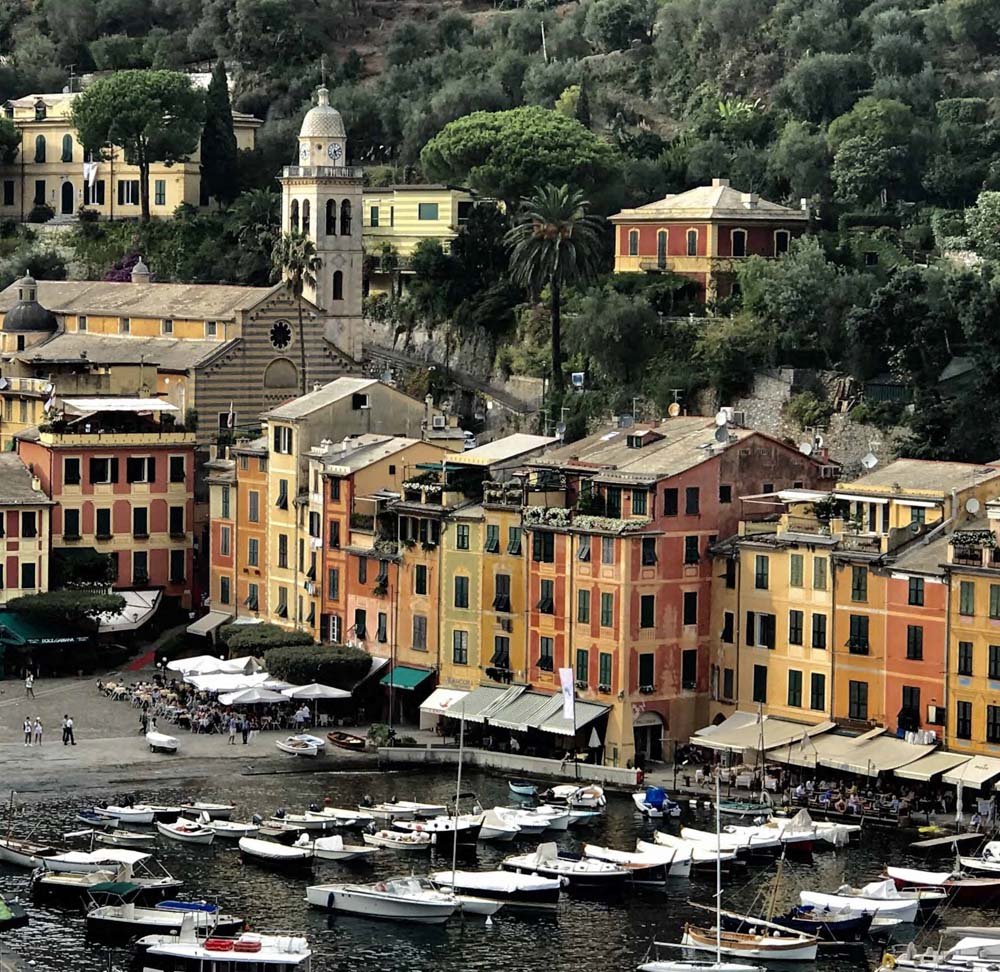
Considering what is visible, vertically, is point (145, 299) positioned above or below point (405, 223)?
below

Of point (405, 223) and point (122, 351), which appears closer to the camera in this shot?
point (122, 351)

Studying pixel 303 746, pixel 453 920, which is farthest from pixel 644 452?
pixel 453 920

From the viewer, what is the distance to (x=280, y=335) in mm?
162375

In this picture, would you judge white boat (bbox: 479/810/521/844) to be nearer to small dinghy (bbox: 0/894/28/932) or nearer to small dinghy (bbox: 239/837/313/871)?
small dinghy (bbox: 239/837/313/871)

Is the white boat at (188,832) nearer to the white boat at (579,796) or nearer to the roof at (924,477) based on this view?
the white boat at (579,796)

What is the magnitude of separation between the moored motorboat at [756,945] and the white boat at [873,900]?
3167 mm

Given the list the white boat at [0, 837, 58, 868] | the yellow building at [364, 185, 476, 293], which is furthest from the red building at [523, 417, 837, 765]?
the yellow building at [364, 185, 476, 293]

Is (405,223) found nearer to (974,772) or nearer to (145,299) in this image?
(145,299)

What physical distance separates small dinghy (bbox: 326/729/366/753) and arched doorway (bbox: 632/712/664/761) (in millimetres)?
10682

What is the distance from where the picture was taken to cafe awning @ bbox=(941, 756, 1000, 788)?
112 m

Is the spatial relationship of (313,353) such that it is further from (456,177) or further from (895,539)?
(895,539)

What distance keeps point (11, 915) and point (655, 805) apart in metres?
24.8

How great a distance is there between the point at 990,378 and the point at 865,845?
3495 cm

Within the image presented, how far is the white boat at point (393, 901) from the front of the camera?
10212 cm
